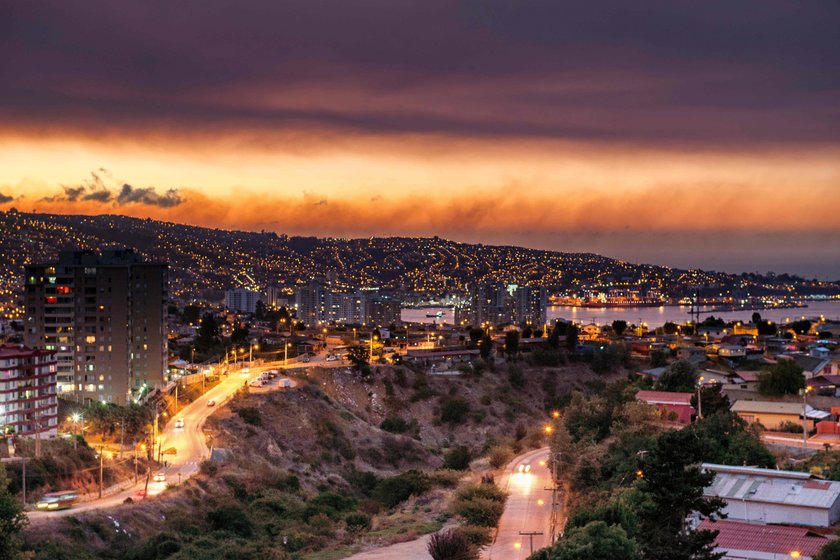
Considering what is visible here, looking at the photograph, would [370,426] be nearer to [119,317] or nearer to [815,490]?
[119,317]

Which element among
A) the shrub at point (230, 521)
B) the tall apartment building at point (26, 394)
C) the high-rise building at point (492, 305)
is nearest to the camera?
the shrub at point (230, 521)

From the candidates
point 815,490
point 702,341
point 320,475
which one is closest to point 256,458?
point 320,475

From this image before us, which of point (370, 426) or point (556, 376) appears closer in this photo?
point (370, 426)

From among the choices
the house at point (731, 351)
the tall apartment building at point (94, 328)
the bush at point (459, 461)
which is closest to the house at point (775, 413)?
the bush at point (459, 461)

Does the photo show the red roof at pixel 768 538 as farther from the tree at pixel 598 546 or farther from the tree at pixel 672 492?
the tree at pixel 598 546

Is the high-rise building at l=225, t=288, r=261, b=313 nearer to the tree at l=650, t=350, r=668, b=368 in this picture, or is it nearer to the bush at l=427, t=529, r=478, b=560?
the tree at l=650, t=350, r=668, b=368

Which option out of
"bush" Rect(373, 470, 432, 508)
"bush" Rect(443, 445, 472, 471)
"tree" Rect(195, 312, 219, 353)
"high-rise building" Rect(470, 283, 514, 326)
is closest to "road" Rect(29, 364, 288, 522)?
"bush" Rect(373, 470, 432, 508)
